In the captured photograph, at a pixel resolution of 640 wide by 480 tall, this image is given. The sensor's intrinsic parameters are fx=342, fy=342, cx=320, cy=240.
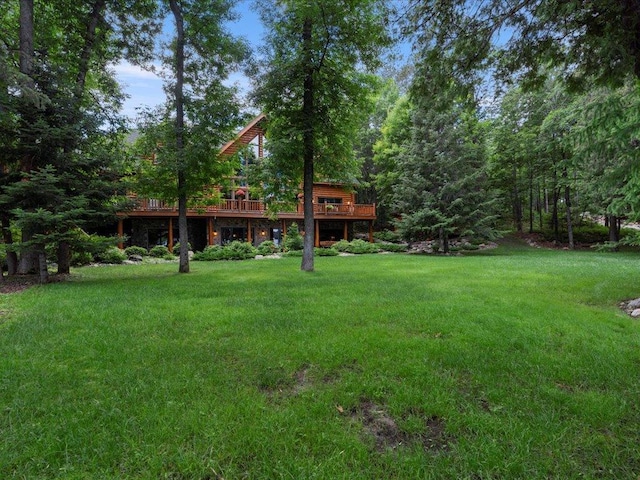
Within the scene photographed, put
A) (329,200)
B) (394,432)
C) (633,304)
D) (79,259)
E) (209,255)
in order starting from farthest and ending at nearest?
(329,200) < (209,255) < (79,259) < (633,304) < (394,432)

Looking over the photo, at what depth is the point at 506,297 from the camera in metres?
6.59

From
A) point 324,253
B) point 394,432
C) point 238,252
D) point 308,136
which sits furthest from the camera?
point 324,253

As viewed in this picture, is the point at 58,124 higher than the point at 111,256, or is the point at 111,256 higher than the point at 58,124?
the point at 58,124

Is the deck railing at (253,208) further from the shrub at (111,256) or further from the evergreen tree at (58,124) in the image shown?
the evergreen tree at (58,124)

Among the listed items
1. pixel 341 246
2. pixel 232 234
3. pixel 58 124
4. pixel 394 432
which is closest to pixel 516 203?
pixel 341 246

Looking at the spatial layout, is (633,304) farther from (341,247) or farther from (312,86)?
(341,247)

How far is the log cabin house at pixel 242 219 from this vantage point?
62.9ft

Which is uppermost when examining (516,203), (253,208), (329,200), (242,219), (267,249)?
(329,200)

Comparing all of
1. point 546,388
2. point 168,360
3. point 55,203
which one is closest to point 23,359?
point 168,360

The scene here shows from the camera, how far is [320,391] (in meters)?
3.00

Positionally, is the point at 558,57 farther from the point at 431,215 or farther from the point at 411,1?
the point at 431,215

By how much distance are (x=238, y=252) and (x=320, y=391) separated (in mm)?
15076

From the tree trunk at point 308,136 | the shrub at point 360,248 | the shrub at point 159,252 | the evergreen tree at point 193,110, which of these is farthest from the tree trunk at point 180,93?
the shrub at point 360,248

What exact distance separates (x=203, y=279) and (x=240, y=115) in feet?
18.1
